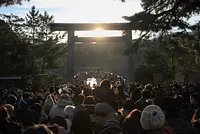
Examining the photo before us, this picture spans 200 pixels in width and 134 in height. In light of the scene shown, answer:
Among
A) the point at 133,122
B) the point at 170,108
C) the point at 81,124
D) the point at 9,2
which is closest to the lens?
the point at 81,124

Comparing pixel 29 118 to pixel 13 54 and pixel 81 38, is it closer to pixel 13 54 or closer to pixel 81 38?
pixel 13 54

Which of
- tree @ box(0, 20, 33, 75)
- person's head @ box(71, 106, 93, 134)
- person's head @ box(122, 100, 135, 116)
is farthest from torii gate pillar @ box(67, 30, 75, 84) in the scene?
person's head @ box(71, 106, 93, 134)

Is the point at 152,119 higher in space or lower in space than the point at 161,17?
lower

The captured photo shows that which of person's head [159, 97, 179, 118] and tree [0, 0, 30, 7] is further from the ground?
tree [0, 0, 30, 7]

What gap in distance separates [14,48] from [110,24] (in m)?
9.05

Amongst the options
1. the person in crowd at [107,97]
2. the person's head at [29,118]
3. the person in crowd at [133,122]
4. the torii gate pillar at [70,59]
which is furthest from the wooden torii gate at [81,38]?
the person in crowd at [133,122]

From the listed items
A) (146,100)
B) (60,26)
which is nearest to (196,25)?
(146,100)

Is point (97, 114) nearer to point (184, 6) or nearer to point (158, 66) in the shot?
point (184, 6)

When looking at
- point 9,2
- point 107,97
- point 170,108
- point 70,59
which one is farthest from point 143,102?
Result: point 70,59

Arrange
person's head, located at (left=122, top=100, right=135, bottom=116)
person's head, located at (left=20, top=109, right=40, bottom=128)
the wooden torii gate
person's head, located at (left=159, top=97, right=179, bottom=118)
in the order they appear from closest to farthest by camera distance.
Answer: person's head, located at (left=159, top=97, right=179, bottom=118) < person's head, located at (left=20, top=109, right=40, bottom=128) < person's head, located at (left=122, top=100, right=135, bottom=116) < the wooden torii gate

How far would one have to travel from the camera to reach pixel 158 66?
34688 mm

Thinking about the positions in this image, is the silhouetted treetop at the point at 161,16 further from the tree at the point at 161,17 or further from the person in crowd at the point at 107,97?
the person in crowd at the point at 107,97

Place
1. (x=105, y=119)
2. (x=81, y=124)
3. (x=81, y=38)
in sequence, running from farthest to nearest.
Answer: (x=81, y=38), (x=105, y=119), (x=81, y=124)

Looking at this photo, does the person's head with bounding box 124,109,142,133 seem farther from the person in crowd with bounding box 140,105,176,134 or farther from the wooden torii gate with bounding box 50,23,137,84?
the wooden torii gate with bounding box 50,23,137,84
